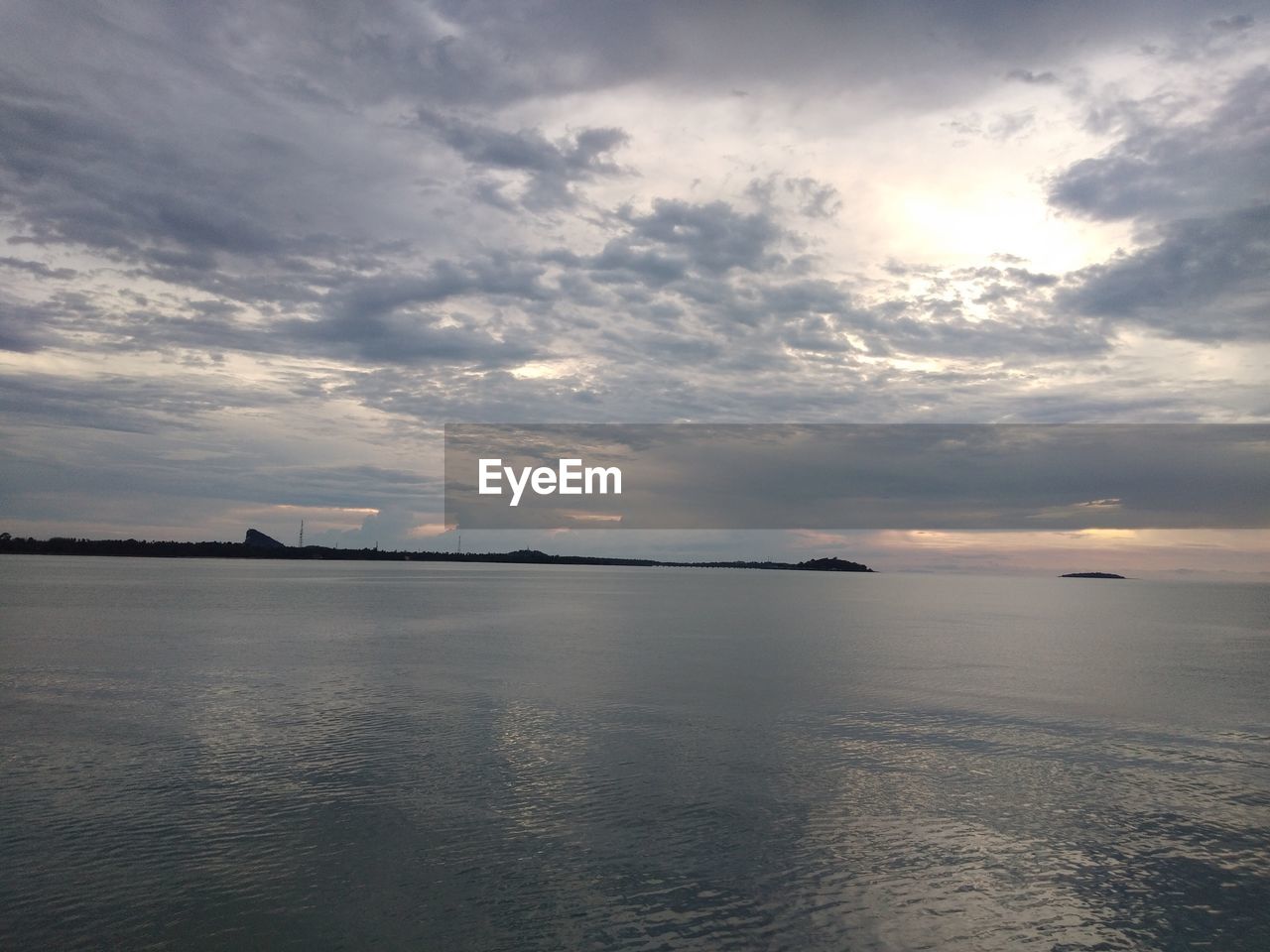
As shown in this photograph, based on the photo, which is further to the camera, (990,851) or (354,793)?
(354,793)

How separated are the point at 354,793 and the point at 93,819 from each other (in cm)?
413

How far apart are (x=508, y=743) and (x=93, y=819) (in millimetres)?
8480

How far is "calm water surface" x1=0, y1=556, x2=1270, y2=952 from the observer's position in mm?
10945

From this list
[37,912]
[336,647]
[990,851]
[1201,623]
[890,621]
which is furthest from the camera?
[1201,623]

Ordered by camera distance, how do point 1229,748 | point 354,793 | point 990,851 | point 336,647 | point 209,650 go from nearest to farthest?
1. point 990,851
2. point 354,793
3. point 1229,748
4. point 209,650
5. point 336,647

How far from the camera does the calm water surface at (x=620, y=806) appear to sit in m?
10.9

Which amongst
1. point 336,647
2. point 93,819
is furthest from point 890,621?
point 93,819

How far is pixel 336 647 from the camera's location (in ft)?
129

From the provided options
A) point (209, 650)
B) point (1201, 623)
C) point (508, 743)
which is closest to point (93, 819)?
point (508, 743)

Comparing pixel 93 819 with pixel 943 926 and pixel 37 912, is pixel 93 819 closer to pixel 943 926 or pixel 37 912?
pixel 37 912

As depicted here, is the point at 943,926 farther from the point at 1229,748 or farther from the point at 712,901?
the point at 1229,748

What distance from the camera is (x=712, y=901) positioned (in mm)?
11469

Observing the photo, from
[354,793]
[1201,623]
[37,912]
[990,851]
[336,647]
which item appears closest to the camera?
[37,912]

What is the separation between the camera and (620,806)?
50.6ft
